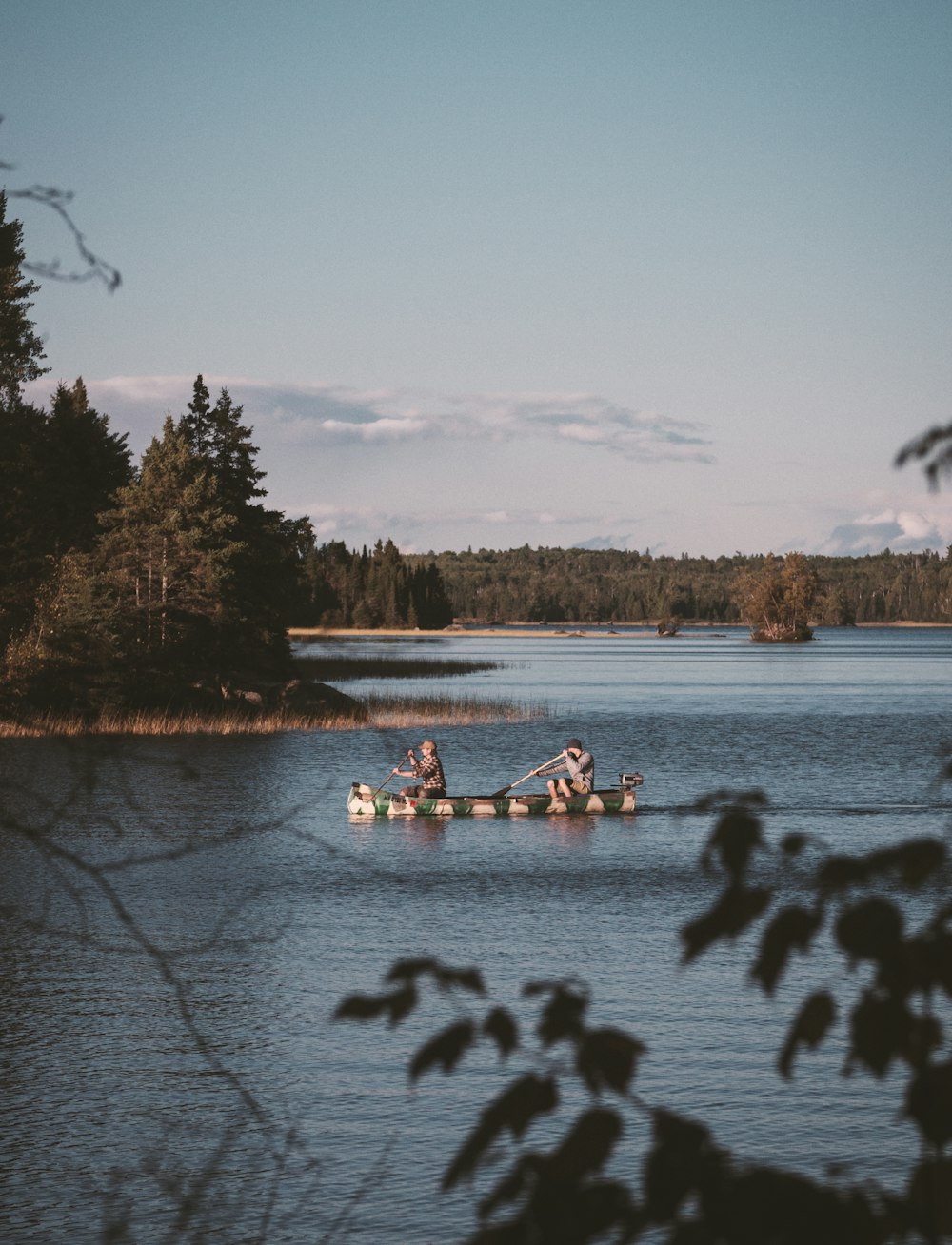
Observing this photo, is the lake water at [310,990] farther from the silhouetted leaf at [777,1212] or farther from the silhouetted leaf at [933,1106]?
the silhouetted leaf at [777,1212]

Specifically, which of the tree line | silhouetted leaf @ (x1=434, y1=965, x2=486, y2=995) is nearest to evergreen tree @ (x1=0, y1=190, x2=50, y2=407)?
the tree line

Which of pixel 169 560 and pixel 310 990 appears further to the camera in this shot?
pixel 169 560

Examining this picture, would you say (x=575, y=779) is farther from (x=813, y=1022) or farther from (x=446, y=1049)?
(x=446, y=1049)

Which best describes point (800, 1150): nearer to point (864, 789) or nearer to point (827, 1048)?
point (827, 1048)

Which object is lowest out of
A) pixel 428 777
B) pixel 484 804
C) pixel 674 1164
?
pixel 484 804

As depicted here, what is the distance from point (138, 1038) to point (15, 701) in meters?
35.0

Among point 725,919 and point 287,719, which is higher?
point 725,919

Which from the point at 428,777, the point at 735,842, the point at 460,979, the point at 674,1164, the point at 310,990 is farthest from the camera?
the point at 428,777

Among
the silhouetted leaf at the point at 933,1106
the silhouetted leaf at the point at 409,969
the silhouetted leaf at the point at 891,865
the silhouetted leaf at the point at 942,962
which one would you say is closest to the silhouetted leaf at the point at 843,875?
the silhouetted leaf at the point at 891,865

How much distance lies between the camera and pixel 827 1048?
15469 mm

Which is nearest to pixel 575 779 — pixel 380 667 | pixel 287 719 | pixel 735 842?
pixel 287 719

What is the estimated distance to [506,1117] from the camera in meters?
3.56

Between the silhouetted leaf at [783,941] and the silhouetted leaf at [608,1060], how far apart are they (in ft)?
1.16

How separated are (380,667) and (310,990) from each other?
92029mm
